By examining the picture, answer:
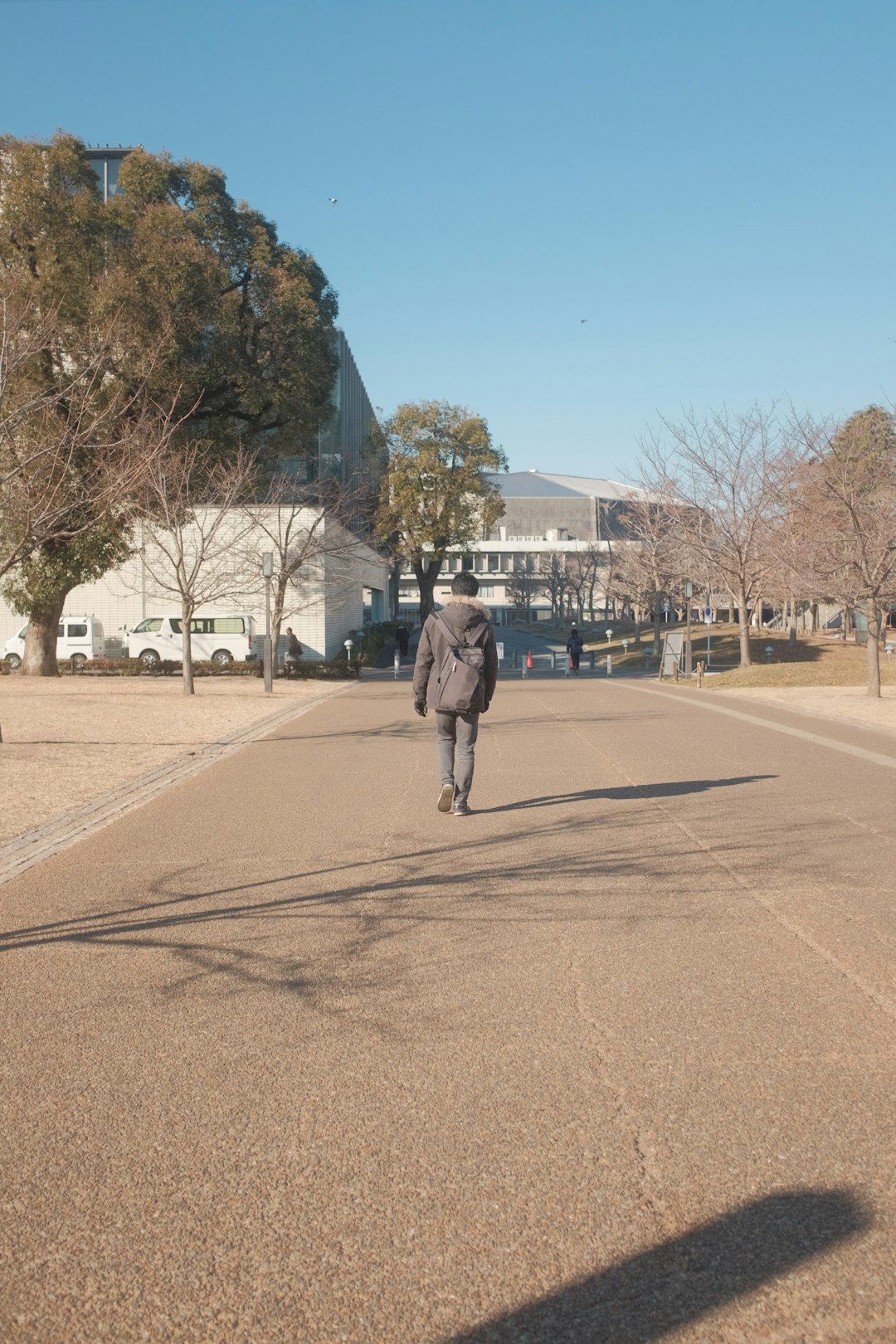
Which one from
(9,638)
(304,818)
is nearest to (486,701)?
(304,818)

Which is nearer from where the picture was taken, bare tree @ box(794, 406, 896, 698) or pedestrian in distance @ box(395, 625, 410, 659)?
Result: bare tree @ box(794, 406, 896, 698)

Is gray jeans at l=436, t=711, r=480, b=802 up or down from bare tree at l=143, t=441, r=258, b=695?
down

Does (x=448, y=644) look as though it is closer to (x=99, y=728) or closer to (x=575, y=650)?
(x=99, y=728)

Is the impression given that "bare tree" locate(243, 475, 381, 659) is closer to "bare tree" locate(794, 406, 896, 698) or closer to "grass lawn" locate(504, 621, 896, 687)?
"grass lawn" locate(504, 621, 896, 687)

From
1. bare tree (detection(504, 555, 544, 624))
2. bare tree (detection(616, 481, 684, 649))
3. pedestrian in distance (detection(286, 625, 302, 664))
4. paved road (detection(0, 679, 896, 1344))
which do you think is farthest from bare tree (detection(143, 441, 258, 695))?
bare tree (detection(504, 555, 544, 624))

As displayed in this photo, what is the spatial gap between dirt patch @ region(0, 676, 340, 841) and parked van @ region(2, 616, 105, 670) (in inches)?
321

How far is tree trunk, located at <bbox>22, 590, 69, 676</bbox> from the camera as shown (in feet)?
105

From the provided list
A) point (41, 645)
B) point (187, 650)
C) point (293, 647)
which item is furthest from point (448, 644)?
point (293, 647)

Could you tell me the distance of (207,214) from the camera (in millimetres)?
29969

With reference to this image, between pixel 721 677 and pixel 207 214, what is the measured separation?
56.1ft

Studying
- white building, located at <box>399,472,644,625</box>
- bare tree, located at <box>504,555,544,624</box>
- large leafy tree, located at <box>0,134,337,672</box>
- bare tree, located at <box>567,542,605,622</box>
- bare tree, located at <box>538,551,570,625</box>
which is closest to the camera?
large leafy tree, located at <box>0,134,337,672</box>

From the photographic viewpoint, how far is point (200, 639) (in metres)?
38.7

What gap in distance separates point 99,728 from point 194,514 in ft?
36.1

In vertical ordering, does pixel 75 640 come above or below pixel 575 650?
above
